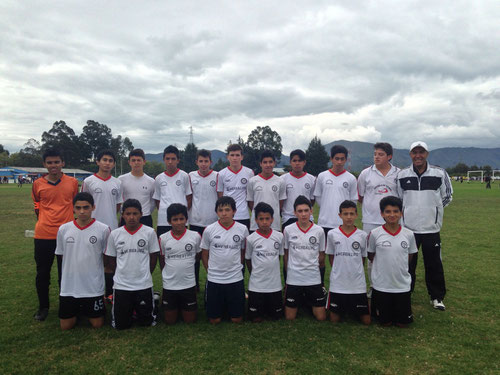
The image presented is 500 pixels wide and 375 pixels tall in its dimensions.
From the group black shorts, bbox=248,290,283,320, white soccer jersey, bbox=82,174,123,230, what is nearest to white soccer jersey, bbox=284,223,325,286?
black shorts, bbox=248,290,283,320

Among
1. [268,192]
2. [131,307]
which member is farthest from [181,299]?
[268,192]

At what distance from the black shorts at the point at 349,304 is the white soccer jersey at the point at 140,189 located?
313cm

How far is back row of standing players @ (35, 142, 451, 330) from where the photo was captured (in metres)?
5.00

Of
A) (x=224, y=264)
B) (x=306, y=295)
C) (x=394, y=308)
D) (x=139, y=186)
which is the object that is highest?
(x=139, y=186)

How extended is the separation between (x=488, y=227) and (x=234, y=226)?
36.8 feet

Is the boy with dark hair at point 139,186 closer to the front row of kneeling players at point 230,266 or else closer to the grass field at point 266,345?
the front row of kneeling players at point 230,266

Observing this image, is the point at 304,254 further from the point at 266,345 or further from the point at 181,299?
the point at 181,299

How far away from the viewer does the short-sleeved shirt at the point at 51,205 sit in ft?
14.9

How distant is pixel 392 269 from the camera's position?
4285 mm

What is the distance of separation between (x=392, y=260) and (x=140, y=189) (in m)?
3.82

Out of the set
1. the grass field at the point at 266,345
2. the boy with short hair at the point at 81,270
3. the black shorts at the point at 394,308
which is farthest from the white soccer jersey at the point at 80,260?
the black shorts at the point at 394,308

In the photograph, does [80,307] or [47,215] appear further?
[47,215]

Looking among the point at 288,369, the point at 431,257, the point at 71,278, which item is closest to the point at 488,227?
the point at 431,257

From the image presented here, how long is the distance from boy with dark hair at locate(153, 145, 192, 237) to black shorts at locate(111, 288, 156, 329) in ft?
4.08
